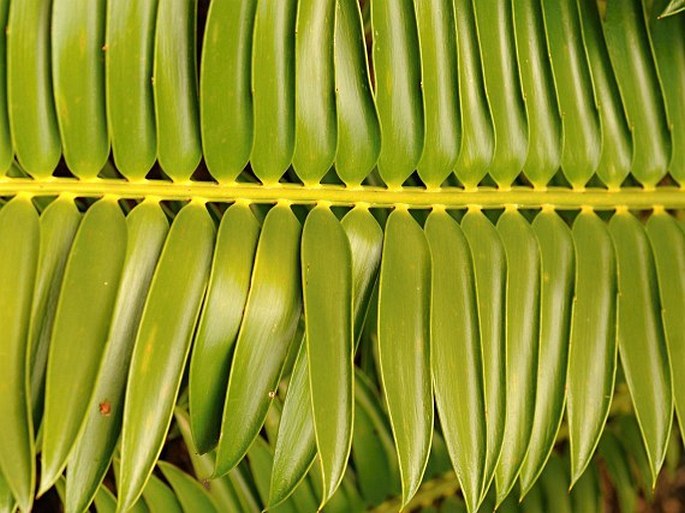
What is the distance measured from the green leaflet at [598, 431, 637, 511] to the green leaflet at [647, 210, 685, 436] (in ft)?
1.10

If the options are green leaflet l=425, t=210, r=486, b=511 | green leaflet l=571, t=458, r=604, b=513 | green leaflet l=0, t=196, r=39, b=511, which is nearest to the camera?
green leaflet l=0, t=196, r=39, b=511

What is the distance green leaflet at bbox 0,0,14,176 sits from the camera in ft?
2.19

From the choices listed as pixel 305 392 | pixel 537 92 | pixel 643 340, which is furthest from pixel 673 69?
pixel 305 392

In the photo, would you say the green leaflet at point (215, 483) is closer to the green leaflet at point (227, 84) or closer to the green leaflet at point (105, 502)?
the green leaflet at point (105, 502)

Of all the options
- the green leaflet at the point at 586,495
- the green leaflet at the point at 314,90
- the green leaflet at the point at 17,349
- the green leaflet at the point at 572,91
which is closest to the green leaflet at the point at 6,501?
the green leaflet at the point at 17,349

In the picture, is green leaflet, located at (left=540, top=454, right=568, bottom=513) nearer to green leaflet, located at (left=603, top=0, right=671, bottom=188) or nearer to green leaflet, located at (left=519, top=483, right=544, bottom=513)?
green leaflet, located at (left=519, top=483, right=544, bottom=513)

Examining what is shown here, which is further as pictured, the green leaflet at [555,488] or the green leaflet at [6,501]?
the green leaflet at [555,488]

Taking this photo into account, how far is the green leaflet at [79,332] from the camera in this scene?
632mm

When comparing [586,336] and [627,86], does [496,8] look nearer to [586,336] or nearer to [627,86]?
[627,86]

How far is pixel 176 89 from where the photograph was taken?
27.5 inches

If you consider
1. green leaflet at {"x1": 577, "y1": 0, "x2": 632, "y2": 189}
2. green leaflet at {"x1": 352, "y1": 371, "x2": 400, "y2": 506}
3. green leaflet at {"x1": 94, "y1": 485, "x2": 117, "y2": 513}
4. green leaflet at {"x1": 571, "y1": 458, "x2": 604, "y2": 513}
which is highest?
green leaflet at {"x1": 577, "y1": 0, "x2": 632, "y2": 189}

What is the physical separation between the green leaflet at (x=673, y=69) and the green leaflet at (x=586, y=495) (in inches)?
17.3

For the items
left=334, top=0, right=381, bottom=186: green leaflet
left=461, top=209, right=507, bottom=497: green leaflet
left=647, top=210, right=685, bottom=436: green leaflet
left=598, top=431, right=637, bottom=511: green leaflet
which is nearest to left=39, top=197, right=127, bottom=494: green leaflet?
left=334, top=0, right=381, bottom=186: green leaflet

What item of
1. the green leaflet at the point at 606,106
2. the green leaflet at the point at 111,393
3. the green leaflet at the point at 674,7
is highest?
the green leaflet at the point at 674,7
